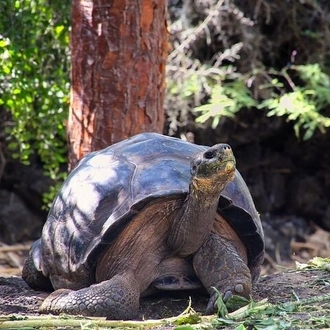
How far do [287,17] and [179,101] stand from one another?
4.84 ft

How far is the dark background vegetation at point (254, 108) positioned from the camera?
24.7 feet

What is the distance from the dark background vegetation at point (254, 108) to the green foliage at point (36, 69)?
822mm

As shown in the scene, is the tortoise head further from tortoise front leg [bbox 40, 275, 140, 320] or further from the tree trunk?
the tree trunk

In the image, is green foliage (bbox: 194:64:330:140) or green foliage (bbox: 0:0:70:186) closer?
green foliage (bbox: 0:0:70:186)

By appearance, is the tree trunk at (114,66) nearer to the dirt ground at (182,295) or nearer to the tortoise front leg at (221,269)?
the dirt ground at (182,295)

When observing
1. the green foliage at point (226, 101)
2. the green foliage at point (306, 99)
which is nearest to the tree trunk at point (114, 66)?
the green foliage at point (226, 101)

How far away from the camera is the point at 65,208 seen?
11.5 ft

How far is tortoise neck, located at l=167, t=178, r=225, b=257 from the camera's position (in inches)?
122

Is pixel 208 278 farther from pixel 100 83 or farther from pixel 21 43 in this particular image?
pixel 21 43

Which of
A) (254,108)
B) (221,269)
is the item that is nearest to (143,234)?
(221,269)

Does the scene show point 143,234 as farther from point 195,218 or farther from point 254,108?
point 254,108

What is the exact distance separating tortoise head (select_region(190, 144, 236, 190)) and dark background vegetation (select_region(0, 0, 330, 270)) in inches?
147

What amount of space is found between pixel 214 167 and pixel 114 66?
2068 millimetres

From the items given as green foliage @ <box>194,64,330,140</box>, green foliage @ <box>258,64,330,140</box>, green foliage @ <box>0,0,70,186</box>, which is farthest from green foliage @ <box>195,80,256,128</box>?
green foliage @ <box>0,0,70,186</box>
